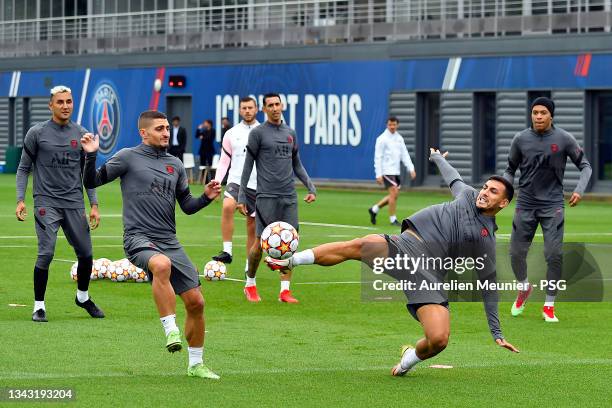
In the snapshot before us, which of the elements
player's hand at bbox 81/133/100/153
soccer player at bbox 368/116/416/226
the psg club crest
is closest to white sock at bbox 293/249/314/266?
Answer: player's hand at bbox 81/133/100/153

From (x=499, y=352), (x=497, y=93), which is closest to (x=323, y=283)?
(x=499, y=352)

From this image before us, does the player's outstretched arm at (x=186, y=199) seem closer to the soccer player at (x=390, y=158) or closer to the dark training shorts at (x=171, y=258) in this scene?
the dark training shorts at (x=171, y=258)

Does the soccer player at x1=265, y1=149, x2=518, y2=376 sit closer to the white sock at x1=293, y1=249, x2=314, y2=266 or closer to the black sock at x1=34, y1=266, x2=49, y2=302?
the white sock at x1=293, y1=249, x2=314, y2=266

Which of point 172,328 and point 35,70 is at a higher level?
point 35,70

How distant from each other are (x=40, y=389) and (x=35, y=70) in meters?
51.1

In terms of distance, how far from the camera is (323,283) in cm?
1859

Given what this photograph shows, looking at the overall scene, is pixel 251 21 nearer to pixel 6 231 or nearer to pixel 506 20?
pixel 506 20

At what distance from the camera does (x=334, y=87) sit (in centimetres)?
4578

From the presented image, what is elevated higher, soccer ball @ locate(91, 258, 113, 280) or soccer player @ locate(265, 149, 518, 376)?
soccer player @ locate(265, 149, 518, 376)

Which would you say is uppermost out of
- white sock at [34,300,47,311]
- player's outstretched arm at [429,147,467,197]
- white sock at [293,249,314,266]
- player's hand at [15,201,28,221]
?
player's outstretched arm at [429,147,467,197]

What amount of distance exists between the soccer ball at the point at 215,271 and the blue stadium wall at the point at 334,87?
22.1 meters

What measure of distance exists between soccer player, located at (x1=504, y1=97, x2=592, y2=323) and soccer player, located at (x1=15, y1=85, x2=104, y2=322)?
14.6 feet

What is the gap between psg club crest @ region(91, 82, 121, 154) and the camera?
186ft
